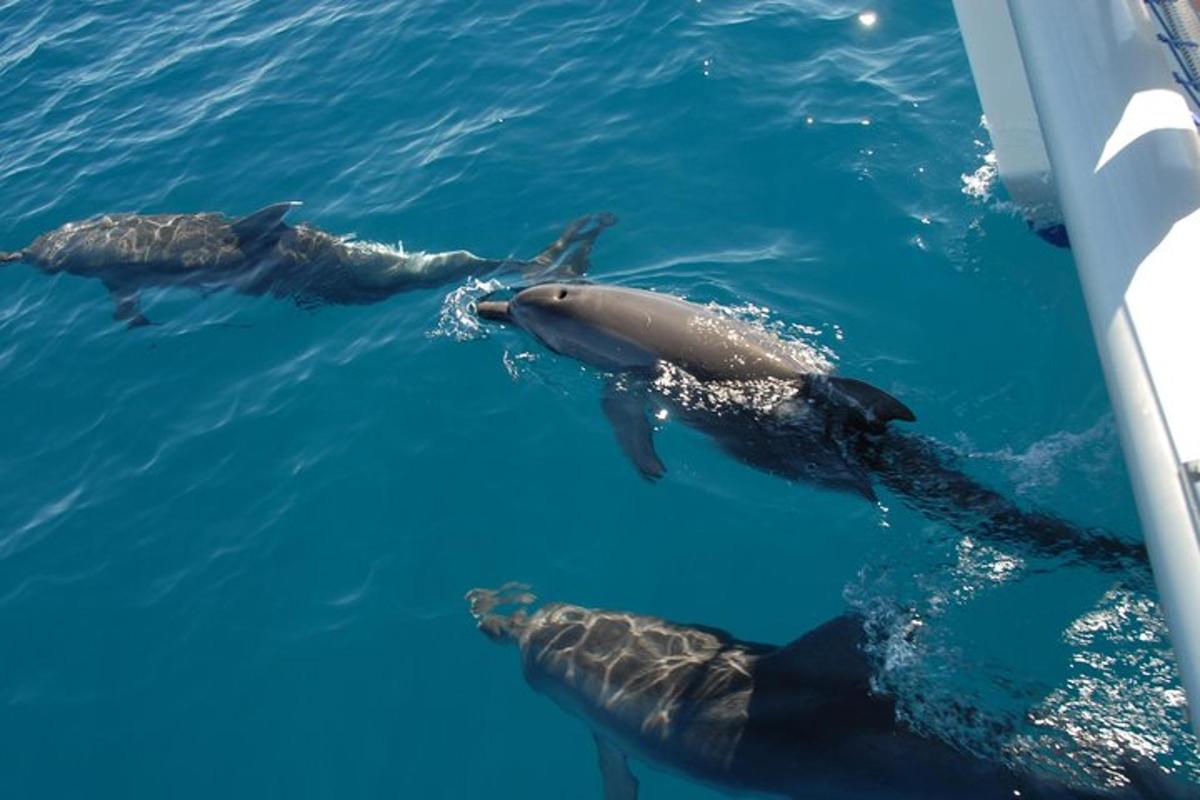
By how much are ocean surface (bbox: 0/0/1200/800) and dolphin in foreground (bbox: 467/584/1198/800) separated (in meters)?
0.28

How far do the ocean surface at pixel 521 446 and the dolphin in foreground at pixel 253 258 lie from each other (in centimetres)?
30

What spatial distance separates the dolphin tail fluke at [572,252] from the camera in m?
12.7

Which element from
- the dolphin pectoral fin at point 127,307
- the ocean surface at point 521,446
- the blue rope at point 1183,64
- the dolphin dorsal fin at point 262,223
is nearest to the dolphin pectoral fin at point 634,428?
the ocean surface at point 521,446

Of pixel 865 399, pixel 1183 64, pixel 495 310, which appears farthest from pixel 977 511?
pixel 495 310

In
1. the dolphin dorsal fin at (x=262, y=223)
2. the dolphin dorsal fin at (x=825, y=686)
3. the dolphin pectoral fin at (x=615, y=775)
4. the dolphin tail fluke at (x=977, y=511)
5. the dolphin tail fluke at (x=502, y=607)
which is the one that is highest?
the dolphin dorsal fin at (x=262, y=223)

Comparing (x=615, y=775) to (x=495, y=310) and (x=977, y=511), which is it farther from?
(x=495, y=310)

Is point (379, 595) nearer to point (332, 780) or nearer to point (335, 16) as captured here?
point (332, 780)

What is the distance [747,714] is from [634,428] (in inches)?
136

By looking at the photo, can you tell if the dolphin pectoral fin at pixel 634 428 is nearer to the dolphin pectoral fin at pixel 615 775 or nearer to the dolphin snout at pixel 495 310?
the dolphin snout at pixel 495 310

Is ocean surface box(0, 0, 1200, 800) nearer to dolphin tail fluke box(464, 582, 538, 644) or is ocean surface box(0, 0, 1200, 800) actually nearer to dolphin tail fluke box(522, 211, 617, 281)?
dolphin tail fluke box(464, 582, 538, 644)

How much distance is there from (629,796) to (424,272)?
7.51m

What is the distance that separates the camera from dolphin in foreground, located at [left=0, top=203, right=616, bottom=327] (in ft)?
44.1

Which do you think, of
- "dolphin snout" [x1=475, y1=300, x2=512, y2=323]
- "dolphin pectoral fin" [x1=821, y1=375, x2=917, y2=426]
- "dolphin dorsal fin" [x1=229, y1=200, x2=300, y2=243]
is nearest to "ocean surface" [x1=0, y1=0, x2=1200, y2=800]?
"dolphin snout" [x1=475, y1=300, x2=512, y2=323]

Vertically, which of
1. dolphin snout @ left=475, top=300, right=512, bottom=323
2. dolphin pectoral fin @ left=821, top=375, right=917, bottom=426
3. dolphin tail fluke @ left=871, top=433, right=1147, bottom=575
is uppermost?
dolphin snout @ left=475, top=300, right=512, bottom=323
